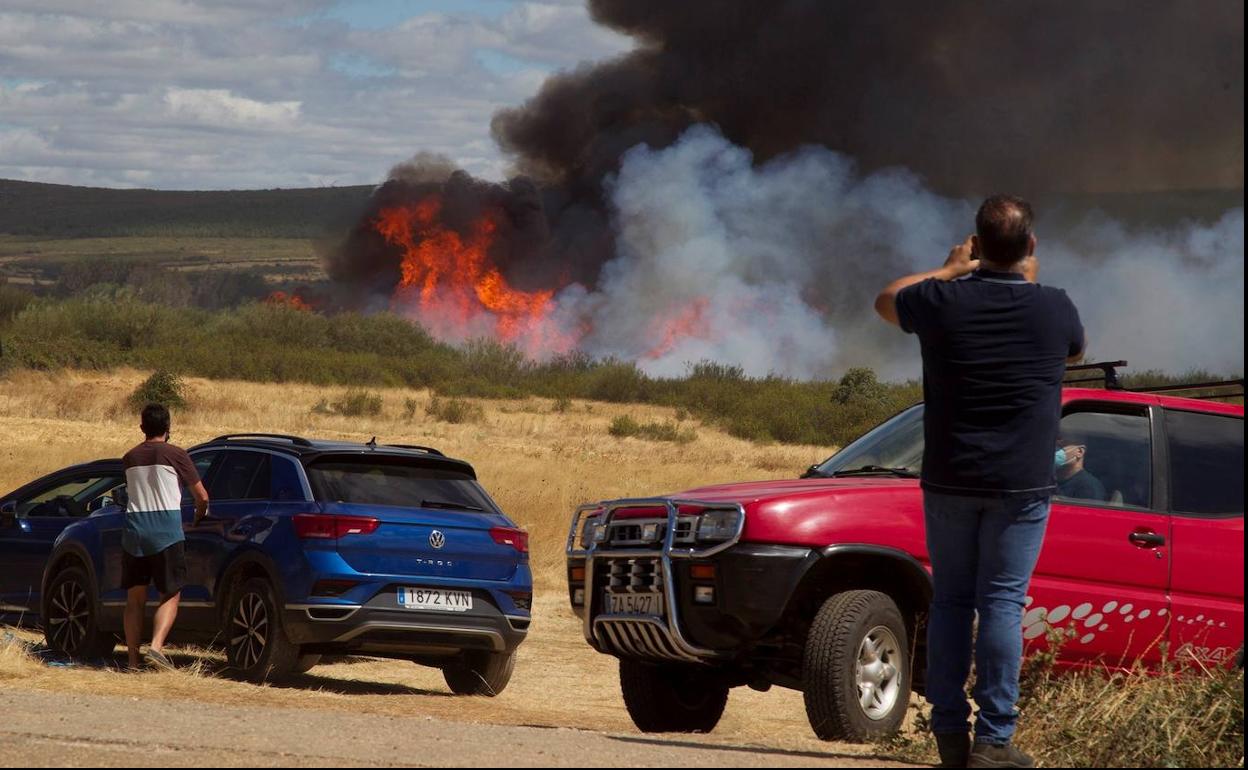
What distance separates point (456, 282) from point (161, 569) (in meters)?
52.3

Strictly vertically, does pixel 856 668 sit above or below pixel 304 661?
above

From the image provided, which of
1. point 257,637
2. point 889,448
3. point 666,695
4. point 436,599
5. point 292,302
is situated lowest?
point 257,637

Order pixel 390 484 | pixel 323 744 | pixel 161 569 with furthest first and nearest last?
pixel 161 569 < pixel 390 484 < pixel 323 744

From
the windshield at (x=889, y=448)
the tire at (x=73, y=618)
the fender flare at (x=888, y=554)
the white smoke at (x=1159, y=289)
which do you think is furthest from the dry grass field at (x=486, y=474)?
the white smoke at (x=1159, y=289)

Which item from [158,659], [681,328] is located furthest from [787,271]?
[158,659]

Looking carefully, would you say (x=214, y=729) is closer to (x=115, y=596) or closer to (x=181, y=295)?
(x=115, y=596)

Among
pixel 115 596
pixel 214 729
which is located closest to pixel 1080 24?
pixel 115 596

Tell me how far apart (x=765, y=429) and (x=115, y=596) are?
115ft

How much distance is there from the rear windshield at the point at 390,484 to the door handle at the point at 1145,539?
494 centimetres

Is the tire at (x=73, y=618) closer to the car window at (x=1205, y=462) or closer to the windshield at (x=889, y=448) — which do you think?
the windshield at (x=889, y=448)

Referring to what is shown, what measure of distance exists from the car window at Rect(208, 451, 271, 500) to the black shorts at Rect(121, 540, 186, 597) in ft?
1.83

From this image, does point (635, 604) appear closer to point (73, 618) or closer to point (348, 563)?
point (348, 563)

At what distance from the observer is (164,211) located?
171250 millimetres

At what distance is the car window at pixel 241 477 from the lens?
12461 millimetres
